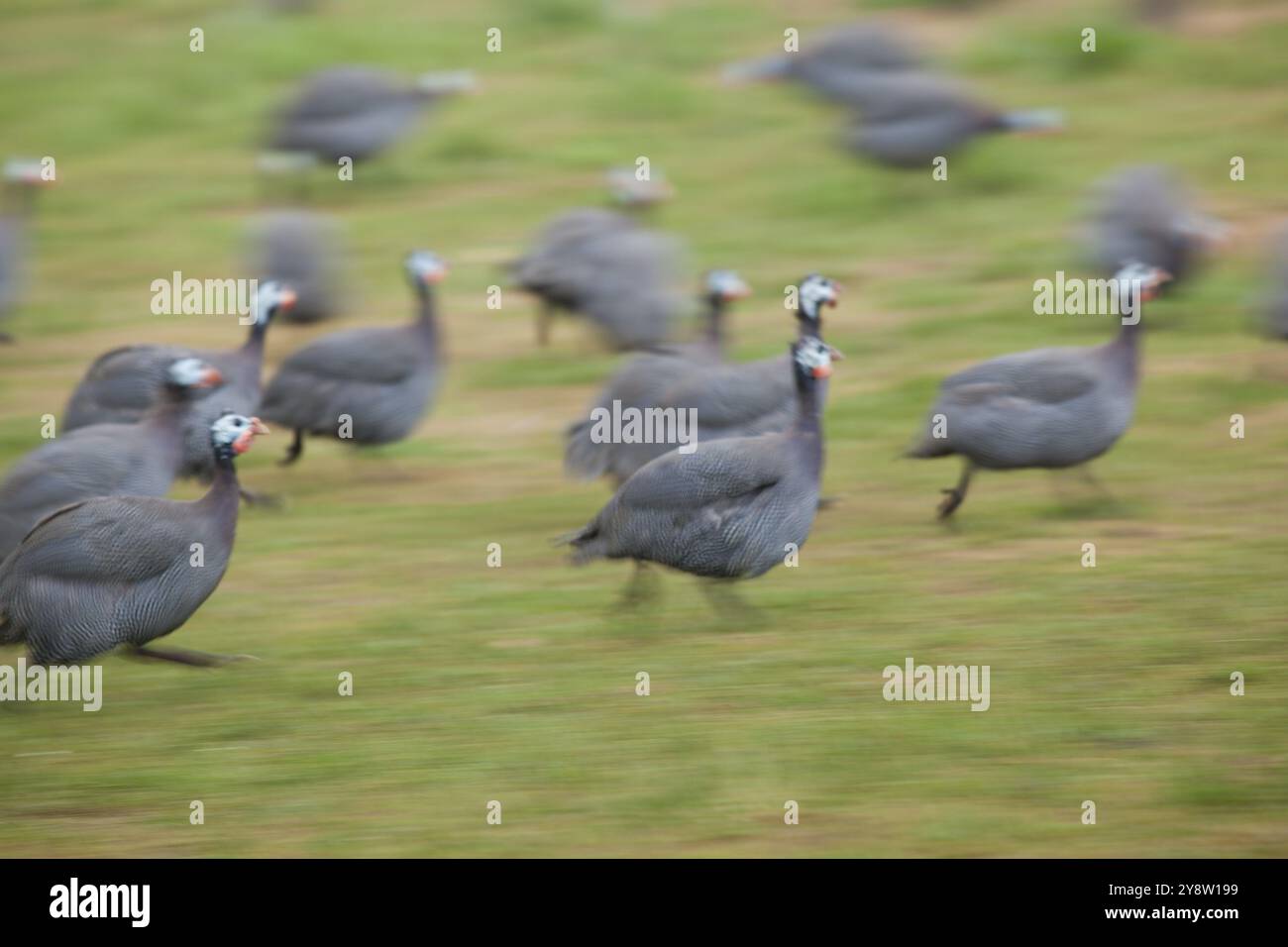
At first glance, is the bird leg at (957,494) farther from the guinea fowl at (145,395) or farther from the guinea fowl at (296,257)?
the guinea fowl at (296,257)

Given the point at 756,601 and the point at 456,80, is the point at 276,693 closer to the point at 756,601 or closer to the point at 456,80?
the point at 756,601

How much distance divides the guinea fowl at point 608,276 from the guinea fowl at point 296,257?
1.10 m

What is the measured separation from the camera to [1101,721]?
5691 millimetres

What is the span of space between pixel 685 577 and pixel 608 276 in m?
2.65

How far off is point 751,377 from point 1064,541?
1.41 m

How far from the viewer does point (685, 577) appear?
7793mm

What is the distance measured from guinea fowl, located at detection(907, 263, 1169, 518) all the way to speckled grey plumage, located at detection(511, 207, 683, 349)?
2498 millimetres

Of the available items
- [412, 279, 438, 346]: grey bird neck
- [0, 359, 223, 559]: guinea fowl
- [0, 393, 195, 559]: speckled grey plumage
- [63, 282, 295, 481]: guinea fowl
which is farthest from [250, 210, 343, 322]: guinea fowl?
[0, 393, 195, 559]: speckled grey plumage

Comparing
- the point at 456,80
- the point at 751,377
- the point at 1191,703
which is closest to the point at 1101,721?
the point at 1191,703

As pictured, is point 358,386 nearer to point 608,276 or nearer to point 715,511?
point 608,276

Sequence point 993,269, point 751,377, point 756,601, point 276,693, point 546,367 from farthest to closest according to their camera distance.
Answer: point 993,269
point 546,367
point 751,377
point 756,601
point 276,693

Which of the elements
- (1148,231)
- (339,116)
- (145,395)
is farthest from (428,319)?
(339,116)

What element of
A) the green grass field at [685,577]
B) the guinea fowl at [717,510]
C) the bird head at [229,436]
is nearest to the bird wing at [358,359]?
the green grass field at [685,577]

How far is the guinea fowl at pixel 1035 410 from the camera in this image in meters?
7.60
